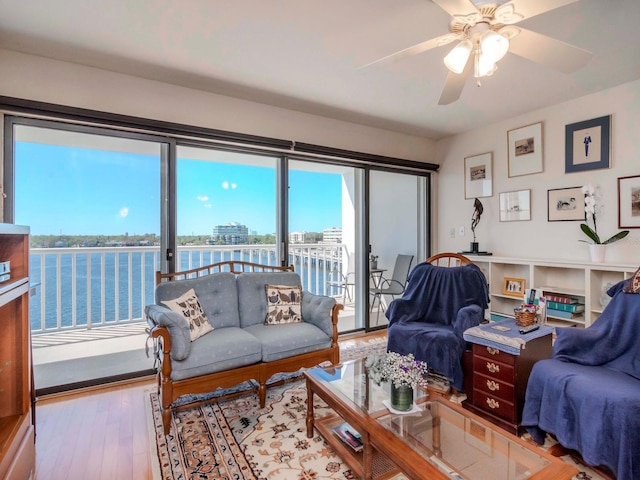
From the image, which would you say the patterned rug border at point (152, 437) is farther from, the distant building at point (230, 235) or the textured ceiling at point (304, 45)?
the textured ceiling at point (304, 45)

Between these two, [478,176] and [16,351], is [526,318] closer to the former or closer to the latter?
[478,176]

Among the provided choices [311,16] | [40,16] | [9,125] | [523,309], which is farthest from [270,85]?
[523,309]

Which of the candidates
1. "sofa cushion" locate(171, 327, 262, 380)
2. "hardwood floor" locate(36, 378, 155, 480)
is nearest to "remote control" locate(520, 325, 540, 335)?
"sofa cushion" locate(171, 327, 262, 380)

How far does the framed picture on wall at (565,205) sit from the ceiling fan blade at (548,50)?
1.82m

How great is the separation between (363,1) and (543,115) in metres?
2.64

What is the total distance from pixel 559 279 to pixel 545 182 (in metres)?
1.02

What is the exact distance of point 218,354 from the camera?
2227 millimetres

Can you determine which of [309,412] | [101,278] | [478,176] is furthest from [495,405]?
[101,278]

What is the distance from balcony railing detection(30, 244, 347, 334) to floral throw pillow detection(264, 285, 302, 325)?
2.34 ft

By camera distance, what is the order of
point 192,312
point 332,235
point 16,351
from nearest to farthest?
1. point 16,351
2. point 192,312
3. point 332,235

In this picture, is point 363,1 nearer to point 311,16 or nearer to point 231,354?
point 311,16

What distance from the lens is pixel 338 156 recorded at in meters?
3.81

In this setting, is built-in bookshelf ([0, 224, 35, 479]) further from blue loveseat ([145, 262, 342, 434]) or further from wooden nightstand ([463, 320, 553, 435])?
wooden nightstand ([463, 320, 553, 435])

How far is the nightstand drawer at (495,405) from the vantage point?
2039 millimetres
